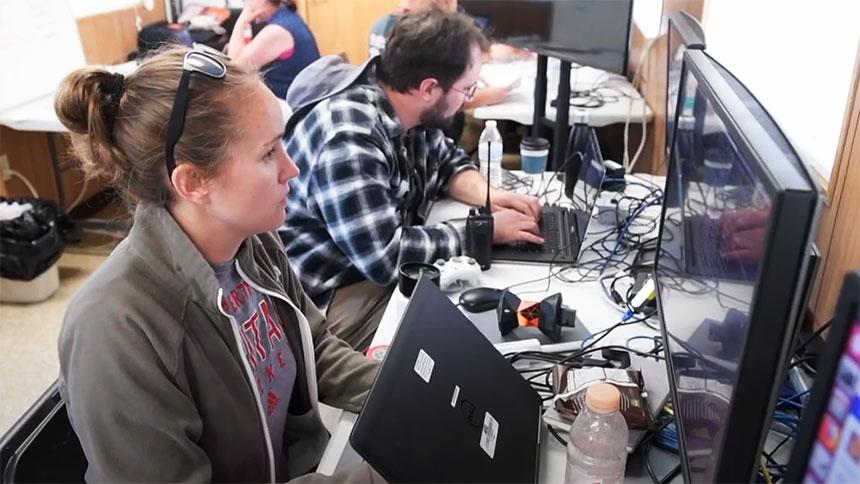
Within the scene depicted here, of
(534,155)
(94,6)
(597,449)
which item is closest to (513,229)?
(534,155)

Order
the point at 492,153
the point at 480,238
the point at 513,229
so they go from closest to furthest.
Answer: the point at 480,238, the point at 513,229, the point at 492,153

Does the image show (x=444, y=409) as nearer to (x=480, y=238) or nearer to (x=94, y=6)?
(x=480, y=238)

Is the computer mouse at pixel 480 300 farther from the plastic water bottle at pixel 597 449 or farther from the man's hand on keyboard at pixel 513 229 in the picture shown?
the plastic water bottle at pixel 597 449

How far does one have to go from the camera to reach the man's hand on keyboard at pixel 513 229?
1.71 meters

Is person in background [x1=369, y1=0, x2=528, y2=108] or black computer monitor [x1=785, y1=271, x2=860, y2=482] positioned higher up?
black computer monitor [x1=785, y1=271, x2=860, y2=482]

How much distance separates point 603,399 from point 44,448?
71 centimetres

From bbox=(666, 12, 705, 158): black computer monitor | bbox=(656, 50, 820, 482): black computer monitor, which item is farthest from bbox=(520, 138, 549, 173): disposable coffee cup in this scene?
bbox=(656, 50, 820, 482): black computer monitor

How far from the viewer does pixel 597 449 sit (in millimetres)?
966

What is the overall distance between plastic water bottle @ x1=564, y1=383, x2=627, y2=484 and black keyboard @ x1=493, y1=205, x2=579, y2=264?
2.30ft

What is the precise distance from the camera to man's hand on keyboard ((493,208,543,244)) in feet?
5.59

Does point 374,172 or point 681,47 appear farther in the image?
point 374,172

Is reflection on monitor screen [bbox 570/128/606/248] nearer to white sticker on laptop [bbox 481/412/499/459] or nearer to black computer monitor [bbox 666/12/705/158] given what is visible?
black computer monitor [bbox 666/12/705/158]

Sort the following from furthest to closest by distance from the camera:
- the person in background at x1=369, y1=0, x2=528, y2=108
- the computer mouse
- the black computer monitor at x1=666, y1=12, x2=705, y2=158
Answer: the person in background at x1=369, y1=0, x2=528, y2=108 → the computer mouse → the black computer monitor at x1=666, y1=12, x2=705, y2=158

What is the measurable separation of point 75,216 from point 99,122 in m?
2.91
